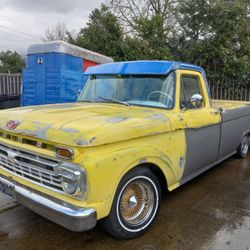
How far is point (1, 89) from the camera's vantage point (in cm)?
1221

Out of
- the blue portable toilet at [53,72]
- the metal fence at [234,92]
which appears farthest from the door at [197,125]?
the metal fence at [234,92]

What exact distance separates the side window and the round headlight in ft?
6.39

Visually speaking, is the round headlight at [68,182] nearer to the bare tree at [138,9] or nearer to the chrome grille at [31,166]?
the chrome grille at [31,166]

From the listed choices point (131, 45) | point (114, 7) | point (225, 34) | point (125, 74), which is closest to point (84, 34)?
point (131, 45)

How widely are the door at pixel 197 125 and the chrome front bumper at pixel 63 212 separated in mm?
1761

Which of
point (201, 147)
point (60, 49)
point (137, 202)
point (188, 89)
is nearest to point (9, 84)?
point (60, 49)

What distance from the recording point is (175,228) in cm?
351

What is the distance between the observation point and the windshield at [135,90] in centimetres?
391

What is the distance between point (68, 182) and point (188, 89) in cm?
234

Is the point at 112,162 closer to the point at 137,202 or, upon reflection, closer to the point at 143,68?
the point at 137,202

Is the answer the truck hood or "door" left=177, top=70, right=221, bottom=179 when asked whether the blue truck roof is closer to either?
"door" left=177, top=70, right=221, bottom=179

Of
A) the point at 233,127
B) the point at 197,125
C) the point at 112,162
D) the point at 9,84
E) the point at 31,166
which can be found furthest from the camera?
the point at 9,84

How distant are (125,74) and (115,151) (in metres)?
1.73

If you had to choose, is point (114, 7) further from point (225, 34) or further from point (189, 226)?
point (189, 226)
